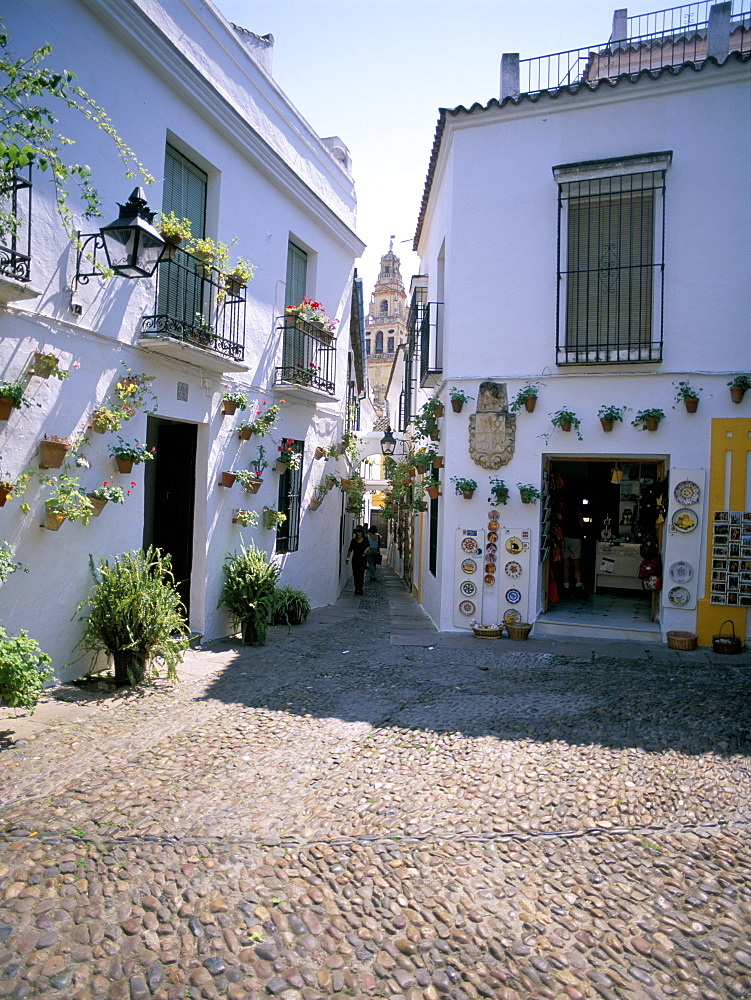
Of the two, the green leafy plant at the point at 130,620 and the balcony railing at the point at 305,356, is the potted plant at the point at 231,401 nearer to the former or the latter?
the balcony railing at the point at 305,356

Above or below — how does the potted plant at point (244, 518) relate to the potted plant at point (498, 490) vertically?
below

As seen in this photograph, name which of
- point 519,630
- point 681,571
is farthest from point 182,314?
point 681,571

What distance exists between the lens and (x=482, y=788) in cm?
429

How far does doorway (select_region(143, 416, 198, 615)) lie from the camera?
26.8 ft

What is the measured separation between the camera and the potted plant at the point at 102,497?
→ 6.00m

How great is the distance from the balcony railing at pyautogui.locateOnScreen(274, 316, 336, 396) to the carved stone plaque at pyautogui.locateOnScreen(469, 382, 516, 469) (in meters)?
2.54

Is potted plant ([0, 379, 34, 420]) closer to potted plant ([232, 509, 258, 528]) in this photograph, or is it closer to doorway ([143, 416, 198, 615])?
doorway ([143, 416, 198, 615])

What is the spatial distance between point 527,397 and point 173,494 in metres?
4.80

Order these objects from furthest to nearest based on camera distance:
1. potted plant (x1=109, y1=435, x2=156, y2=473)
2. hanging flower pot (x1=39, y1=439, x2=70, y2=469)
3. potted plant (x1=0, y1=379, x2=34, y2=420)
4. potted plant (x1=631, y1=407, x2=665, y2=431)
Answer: potted plant (x1=631, y1=407, x2=665, y2=431) → potted plant (x1=109, y1=435, x2=156, y2=473) → hanging flower pot (x1=39, y1=439, x2=70, y2=469) → potted plant (x1=0, y1=379, x2=34, y2=420)

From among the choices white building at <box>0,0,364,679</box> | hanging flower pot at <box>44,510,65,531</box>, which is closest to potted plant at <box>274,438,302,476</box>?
white building at <box>0,0,364,679</box>

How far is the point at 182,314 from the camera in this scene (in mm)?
7484

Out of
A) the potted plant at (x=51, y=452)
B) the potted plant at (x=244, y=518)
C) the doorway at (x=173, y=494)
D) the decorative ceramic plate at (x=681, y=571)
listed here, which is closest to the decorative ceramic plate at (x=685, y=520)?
the decorative ceramic plate at (x=681, y=571)

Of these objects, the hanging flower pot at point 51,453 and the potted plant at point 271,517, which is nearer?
the hanging flower pot at point 51,453

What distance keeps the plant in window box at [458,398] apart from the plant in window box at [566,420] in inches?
46.0
